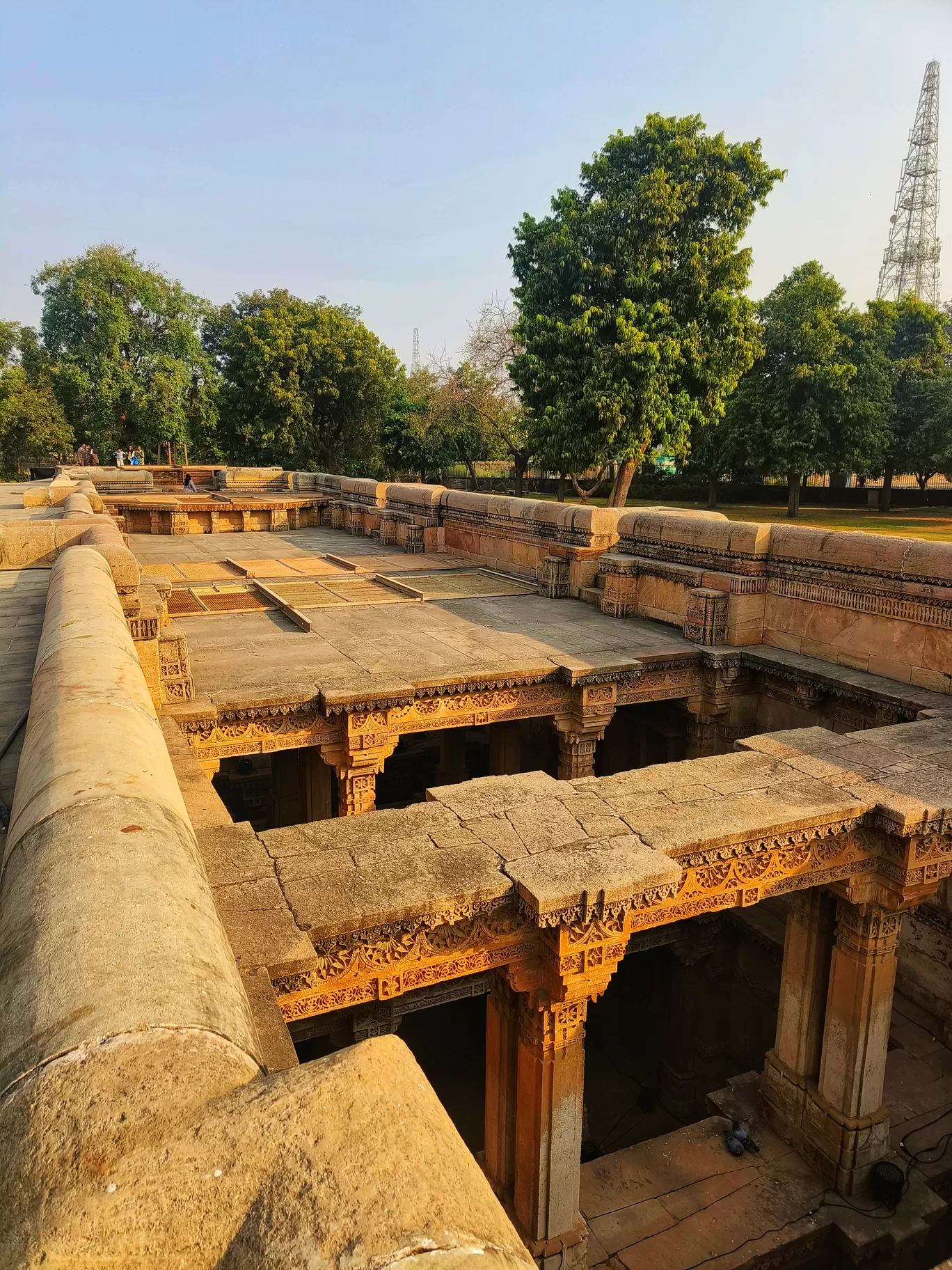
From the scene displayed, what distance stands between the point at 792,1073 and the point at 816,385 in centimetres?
2417

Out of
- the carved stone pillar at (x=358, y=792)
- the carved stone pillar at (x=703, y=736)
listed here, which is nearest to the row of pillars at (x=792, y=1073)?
the carved stone pillar at (x=358, y=792)

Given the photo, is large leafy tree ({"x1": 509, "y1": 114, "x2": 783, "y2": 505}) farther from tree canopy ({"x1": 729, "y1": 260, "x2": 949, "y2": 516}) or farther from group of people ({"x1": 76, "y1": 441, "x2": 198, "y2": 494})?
group of people ({"x1": 76, "y1": 441, "x2": 198, "y2": 494})

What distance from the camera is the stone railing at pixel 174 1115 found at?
125 cm

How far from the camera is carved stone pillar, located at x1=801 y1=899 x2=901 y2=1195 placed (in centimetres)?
578

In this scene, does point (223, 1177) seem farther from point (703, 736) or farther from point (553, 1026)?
point (703, 736)

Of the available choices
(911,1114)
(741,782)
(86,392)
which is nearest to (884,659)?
(741,782)

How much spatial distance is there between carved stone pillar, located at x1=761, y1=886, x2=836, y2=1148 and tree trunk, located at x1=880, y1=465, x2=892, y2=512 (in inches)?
1103

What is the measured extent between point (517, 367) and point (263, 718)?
14.9 meters

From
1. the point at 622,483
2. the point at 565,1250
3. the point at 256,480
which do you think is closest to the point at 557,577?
the point at 565,1250

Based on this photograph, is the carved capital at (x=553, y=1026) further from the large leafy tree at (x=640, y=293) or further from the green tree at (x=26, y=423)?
the green tree at (x=26, y=423)

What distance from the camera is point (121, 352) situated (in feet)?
111

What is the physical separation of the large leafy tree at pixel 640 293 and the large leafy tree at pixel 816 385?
710 centimetres

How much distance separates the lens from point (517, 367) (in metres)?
19.7

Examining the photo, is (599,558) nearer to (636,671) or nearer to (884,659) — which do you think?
(636,671)
